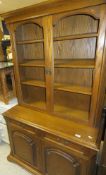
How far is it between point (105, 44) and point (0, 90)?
1755mm

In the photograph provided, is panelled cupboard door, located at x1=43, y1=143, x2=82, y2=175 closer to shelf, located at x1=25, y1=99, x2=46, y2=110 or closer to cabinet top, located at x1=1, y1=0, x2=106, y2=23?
shelf, located at x1=25, y1=99, x2=46, y2=110

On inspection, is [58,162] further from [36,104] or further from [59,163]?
[36,104]

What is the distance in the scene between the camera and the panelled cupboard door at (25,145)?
1.51m

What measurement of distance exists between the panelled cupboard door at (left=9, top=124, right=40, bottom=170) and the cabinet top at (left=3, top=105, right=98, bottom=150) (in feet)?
0.47

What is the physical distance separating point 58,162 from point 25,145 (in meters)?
0.48

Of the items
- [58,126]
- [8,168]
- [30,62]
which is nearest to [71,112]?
[58,126]

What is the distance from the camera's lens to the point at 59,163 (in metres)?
1.36

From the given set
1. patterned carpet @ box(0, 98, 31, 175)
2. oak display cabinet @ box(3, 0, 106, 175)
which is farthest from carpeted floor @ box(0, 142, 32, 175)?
oak display cabinet @ box(3, 0, 106, 175)

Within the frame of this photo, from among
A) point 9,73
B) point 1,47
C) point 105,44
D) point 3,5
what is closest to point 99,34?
point 105,44

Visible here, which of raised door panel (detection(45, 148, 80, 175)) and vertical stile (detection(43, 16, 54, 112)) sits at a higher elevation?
vertical stile (detection(43, 16, 54, 112))

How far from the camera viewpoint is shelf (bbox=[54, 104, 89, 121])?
56.4 inches

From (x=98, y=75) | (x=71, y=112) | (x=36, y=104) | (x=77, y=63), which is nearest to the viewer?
(x=98, y=75)

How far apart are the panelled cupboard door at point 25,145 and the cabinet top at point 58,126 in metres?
0.14

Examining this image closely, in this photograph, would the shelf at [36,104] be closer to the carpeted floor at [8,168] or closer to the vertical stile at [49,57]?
the vertical stile at [49,57]
